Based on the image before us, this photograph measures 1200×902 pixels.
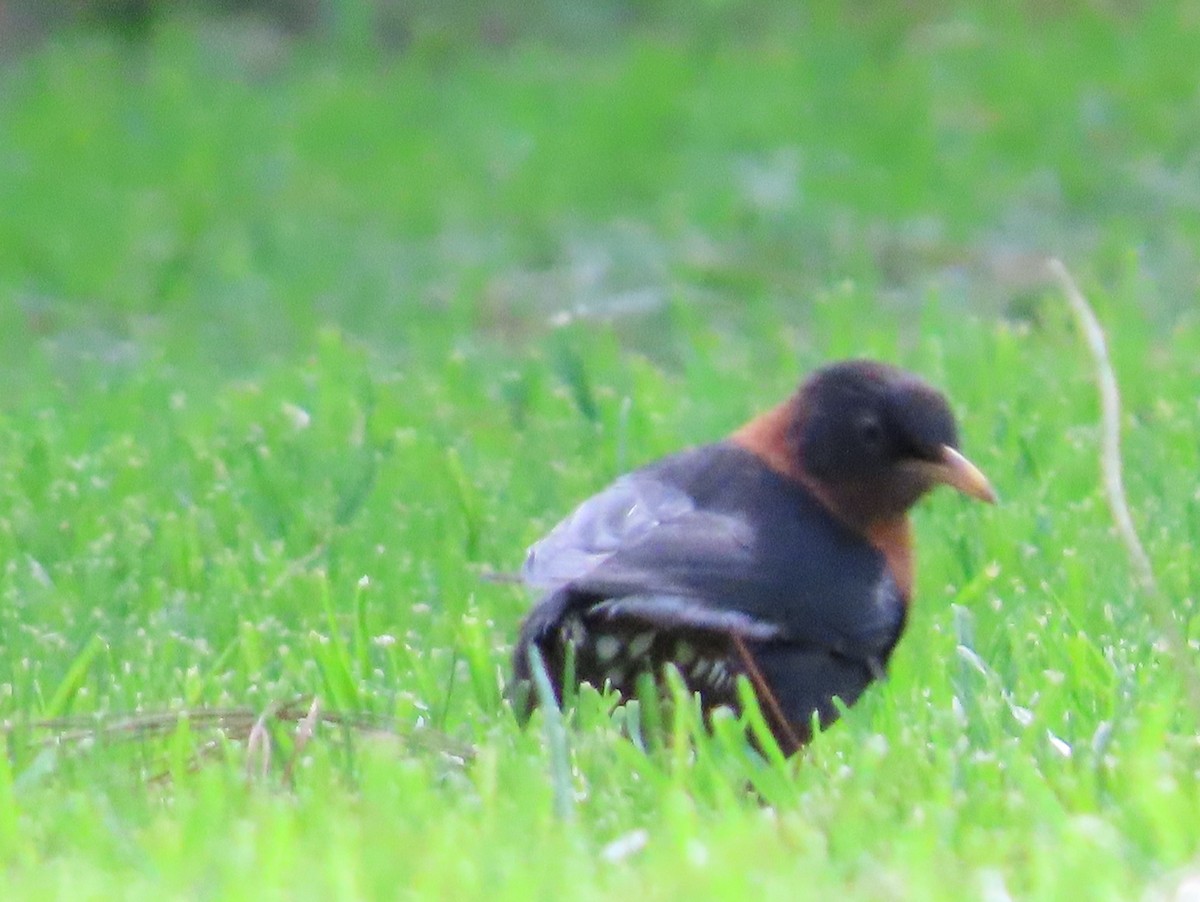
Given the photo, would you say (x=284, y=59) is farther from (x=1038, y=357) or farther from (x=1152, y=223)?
(x=1038, y=357)

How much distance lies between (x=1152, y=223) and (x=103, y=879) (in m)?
7.05

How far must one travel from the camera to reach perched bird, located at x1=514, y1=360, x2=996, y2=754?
160 inches

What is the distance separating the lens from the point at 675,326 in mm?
8164

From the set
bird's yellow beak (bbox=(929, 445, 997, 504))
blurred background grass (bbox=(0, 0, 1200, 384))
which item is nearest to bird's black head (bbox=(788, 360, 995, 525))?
bird's yellow beak (bbox=(929, 445, 997, 504))

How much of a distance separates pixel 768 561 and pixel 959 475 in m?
0.58

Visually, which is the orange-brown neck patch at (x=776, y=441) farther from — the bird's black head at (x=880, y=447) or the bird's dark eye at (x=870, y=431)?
the bird's dark eye at (x=870, y=431)

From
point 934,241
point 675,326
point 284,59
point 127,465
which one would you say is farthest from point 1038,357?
point 284,59

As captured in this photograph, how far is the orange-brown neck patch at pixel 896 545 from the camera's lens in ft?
14.5

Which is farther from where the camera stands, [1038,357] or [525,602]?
[1038,357]

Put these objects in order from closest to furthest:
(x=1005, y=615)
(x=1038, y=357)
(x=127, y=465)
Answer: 1. (x=1005, y=615)
2. (x=127, y=465)
3. (x=1038, y=357)

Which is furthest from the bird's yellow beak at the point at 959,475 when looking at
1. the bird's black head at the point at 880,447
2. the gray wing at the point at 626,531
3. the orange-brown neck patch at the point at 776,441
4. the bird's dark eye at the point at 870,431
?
the gray wing at the point at 626,531

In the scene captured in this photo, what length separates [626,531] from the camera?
168 inches

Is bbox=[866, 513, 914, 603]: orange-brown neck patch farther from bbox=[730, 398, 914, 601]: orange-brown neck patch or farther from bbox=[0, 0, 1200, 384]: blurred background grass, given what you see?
bbox=[0, 0, 1200, 384]: blurred background grass

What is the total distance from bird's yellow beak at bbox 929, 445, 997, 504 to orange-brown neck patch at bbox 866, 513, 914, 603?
132 millimetres
